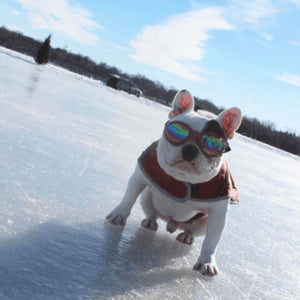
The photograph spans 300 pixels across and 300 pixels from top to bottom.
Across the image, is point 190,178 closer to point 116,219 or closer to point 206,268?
point 206,268

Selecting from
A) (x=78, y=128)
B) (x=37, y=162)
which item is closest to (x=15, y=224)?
(x=37, y=162)

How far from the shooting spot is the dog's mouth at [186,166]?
2334mm

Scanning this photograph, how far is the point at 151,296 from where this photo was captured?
6.69 ft

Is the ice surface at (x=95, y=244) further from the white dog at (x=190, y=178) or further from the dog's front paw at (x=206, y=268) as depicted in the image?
the white dog at (x=190, y=178)

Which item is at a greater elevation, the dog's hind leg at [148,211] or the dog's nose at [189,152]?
the dog's nose at [189,152]

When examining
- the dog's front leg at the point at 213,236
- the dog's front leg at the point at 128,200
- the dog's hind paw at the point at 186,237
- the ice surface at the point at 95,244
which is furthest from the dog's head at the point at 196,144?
the dog's hind paw at the point at 186,237

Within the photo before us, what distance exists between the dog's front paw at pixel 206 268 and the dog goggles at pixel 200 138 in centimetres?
66

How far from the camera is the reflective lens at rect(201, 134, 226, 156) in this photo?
235cm

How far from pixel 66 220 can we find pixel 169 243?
74cm

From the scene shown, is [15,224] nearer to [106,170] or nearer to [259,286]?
[259,286]

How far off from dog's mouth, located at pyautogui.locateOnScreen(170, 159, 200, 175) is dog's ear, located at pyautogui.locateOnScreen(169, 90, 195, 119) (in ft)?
1.26

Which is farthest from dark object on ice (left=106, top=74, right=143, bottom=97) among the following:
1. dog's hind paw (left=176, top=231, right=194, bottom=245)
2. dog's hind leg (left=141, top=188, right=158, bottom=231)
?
dog's hind paw (left=176, top=231, right=194, bottom=245)

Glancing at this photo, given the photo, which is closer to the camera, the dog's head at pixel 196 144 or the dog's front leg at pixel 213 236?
the dog's head at pixel 196 144

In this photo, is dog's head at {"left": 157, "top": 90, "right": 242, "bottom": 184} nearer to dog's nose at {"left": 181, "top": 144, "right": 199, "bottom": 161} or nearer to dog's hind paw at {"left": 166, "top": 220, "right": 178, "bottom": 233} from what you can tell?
dog's nose at {"left": 181, "top": 144, "right": 199, "bottom": 161}
